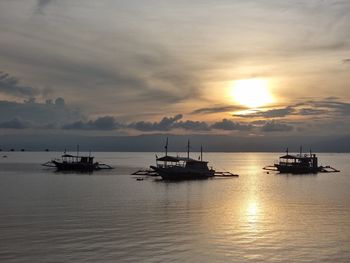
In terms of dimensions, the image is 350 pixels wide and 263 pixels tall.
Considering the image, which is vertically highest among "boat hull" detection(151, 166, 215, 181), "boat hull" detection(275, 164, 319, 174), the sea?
"boat hull" detection(275, 164, 319, 174)

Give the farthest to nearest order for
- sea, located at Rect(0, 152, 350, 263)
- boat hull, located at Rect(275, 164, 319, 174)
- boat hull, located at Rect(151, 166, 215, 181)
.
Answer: boat hull, located at Rect(275, 164, 319, 174) < boat hull, located at Rect(151, 166, 215, 181) < sea, located at Rect(0, 152, 350, 263)

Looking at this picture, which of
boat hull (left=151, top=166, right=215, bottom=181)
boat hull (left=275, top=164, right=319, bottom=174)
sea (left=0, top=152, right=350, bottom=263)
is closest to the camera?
sea (left=0, top=152, right=350, bottom=263)

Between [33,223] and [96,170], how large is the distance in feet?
301

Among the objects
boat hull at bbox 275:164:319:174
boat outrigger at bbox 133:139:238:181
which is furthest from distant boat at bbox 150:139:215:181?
boat hull at bbox 275:164:319:174

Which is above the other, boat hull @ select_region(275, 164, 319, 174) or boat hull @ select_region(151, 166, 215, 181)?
boat hull @ select_region(275, 164, 319, 174)

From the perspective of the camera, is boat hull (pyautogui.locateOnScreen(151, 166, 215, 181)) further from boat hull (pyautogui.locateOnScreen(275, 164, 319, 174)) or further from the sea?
boat hull (pyautogui.locateOnScreen(275, 164, 319, 174))

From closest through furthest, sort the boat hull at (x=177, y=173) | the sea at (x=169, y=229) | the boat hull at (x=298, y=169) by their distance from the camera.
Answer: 1. the sea at (x=169, y=229)
2. the boat hull at (x=177, y=173)
3. the boat hull at (x=298, y=169)

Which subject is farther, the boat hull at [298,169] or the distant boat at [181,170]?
the boat hull at [298,169]

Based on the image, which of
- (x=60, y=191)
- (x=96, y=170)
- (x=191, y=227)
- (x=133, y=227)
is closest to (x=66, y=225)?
(x=133, y=227)

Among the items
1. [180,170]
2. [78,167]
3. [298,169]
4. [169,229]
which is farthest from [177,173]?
[169,229]

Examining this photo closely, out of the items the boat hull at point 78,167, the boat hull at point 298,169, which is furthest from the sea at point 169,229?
the boat hull at point 298,169

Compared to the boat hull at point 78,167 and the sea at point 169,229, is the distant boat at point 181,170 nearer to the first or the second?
the sea at point 169,229

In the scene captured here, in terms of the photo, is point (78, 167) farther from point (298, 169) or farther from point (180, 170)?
point (298, 169)

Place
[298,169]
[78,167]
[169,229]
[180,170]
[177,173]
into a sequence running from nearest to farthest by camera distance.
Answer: [169,229] → [177,173] → [180,170] → [298,169] → [78,167]
